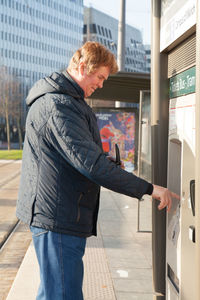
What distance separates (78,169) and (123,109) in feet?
29.2

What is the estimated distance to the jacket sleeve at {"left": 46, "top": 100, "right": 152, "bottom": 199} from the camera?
7.29ft

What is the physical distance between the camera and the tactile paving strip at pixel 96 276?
402cm

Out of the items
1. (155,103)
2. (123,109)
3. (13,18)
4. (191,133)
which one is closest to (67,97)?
(191,133)

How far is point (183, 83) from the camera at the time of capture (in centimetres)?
267

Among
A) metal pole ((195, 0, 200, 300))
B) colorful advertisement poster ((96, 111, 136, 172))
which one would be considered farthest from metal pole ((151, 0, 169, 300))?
colorful advertisement poster ((96, 111, 136, 172))

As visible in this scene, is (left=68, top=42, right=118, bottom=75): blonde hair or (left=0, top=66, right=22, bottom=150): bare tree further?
(left=0, top=66, right=22, bottom=150): bare tree

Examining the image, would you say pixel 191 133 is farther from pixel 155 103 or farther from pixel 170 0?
pixel 170 0

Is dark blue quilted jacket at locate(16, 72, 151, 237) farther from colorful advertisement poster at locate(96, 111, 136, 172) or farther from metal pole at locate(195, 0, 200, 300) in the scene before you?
colorful advertisement poster at locate(96, 111, 136, 172)

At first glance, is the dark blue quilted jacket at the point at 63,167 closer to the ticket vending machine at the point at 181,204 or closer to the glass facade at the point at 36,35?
the ticket vending machine at the point at 181,204

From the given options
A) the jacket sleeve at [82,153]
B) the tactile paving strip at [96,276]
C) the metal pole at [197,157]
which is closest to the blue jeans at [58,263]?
the jacket sleeve at [82,153]

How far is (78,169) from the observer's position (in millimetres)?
2236

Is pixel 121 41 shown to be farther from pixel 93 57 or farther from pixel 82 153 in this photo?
pixel 82 153

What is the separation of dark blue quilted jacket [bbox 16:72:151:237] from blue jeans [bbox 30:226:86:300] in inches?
2.0

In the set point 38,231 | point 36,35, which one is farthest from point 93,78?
point 36,35
